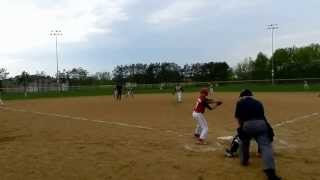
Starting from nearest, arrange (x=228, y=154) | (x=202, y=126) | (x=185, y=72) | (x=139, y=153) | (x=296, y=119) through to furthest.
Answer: (x=228, y=154) → (x=139, y=153) → (x=202, y=126) → (x=296, y=119) → (x=185, y=72)

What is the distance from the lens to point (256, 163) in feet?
36.1

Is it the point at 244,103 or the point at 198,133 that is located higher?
the point at 244,103

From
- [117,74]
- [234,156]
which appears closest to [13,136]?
[234,156]

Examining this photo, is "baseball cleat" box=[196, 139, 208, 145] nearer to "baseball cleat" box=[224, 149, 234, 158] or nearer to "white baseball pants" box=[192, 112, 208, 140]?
"white baseball pants" box=[192, 112, 208, 140]

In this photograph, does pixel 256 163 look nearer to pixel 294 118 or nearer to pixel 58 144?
pixel 58 144

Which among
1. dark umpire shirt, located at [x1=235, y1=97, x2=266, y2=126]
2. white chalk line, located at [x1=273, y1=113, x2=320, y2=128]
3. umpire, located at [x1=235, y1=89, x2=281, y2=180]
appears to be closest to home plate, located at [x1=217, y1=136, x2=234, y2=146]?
umpire, located at [x1=235, y1=89, x2=281, y2=180]

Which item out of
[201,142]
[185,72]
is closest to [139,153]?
[201,142]

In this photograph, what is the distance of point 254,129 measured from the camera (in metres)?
10.2

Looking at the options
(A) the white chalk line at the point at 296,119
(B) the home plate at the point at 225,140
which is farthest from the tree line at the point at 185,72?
(B) the home plate at the point at 225,140

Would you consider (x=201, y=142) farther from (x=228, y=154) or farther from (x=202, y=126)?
(x=228, y=154)

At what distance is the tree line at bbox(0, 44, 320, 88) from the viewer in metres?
108

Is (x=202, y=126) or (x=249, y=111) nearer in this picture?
(x=249, y=111)

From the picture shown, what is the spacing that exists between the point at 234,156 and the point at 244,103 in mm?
1699

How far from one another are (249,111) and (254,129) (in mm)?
376
